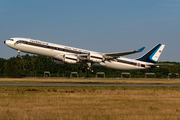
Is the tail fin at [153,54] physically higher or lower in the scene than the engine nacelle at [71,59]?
higher

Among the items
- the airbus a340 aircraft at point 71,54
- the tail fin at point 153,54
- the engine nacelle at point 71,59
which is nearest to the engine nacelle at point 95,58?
the airbus a340 aircraft at point 71,54

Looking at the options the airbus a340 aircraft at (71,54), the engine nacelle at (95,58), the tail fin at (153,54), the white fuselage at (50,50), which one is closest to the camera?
the white fuselage at (50,50)

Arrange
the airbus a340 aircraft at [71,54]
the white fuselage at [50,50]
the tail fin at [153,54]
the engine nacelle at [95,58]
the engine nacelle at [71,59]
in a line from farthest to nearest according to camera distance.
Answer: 1. the tail fin at [153,54]
2. the engine nacelle at [95,58]
3. the engine nacelle at [71,59]
4. the airbus a340 aircraft at [71,54]
5. the white fuselage at [50,50]

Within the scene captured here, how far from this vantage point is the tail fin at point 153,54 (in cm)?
5397

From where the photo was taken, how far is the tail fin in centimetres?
5397

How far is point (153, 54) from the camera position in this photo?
2141 inches

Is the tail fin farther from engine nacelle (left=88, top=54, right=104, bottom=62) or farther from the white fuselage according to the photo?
engine nacelle (left=88, top=54, right=104, bottom=62)

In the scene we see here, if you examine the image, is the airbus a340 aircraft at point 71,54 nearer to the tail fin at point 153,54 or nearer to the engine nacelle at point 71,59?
the engine nacelle at point 71,59

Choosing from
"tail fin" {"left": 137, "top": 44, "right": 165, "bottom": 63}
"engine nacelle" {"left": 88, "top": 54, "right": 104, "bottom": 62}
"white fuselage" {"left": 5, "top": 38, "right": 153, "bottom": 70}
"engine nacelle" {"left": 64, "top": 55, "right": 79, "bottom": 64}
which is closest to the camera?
"white fuselage" {"left": 5, "top": 38, "right": 153, "bottom": 70}

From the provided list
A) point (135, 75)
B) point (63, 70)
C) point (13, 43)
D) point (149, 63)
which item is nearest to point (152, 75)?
point (135, 75)

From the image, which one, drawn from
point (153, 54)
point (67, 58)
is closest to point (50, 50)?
point (67, 58)

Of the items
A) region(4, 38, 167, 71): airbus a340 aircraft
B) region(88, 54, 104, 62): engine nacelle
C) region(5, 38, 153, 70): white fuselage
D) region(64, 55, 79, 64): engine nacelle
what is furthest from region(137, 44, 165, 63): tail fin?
region(64, 55, 79, 64): engine nacelle

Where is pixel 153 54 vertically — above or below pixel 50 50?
above

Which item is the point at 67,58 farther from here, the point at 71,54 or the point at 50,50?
the point at 50,50
